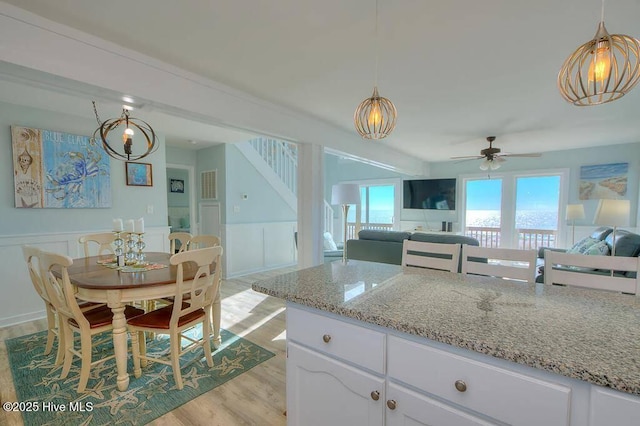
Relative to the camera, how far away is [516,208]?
6.09 meters

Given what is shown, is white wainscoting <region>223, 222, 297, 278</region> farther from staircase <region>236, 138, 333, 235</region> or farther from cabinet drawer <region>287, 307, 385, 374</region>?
cabinet drawer <region>287, 307, 385, 374</region>

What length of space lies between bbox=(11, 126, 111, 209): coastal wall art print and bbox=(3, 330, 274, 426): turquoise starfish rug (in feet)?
4.95

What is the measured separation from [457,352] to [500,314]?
291 millimetres

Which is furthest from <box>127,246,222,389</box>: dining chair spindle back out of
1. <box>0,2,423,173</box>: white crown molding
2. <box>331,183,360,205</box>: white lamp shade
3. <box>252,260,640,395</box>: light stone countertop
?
<box>0,2,423,173</box>: white crown molding

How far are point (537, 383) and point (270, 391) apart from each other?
Answer: 1.72 m

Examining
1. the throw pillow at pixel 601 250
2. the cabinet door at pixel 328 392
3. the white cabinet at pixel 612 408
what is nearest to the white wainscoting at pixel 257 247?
the cabinet door at pixel 328 392

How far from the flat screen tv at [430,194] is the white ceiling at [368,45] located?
3.54 metres

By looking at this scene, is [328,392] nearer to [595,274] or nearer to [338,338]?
[338,338]

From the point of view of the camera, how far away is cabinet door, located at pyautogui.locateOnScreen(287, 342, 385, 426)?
3.57 ft

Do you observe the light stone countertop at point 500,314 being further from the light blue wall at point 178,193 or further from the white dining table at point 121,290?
the light blue wall at point 178,193

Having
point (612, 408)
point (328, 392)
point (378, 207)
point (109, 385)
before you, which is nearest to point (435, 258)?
point (328, 392)

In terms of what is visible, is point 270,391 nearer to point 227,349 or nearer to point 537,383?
point 227,349

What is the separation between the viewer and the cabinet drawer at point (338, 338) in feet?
3.51

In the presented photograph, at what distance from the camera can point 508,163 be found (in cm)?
609
